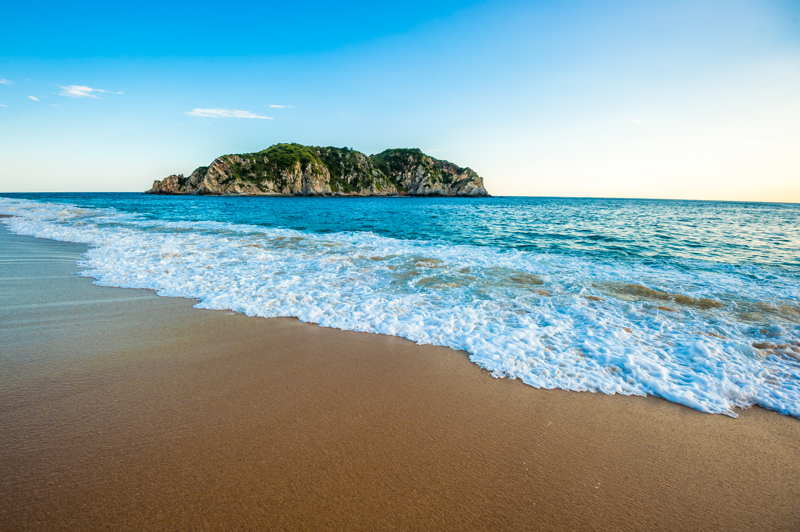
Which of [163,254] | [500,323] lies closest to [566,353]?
[500,323]

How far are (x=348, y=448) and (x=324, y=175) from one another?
142550 millimetres

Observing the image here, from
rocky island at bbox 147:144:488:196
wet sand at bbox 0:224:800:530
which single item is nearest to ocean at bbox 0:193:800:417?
wet sand at bbox 0:224:800:530

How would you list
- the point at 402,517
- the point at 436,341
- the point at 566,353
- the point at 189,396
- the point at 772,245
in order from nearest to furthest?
the point at 402,517
the point at 189,396
the point at 566,353
the point at 436,341
the point at 772,245

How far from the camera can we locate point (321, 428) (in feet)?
9.50

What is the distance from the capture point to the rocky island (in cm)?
12388

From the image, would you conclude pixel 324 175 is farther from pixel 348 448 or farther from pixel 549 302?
pixel 348 448

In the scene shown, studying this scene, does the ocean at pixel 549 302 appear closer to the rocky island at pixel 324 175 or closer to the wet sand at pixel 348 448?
the wet sand at pixel 348 448

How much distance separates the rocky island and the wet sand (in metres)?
133

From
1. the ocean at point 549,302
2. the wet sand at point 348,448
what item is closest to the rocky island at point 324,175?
the ocean at point 549,302

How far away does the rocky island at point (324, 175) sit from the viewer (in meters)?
124

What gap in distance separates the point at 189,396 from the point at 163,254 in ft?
29.8

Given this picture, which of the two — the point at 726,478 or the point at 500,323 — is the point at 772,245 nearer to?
the point at 500,323

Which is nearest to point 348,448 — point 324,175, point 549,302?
point 549,302

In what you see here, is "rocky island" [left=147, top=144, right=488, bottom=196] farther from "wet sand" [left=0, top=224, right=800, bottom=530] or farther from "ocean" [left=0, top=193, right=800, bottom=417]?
"wet sand" [left=0, top=224, right=800, bottom=530]
